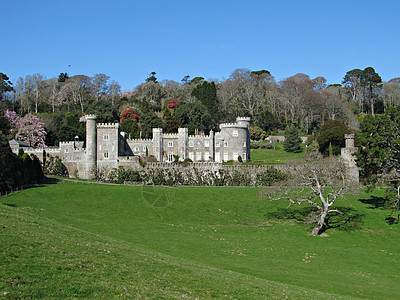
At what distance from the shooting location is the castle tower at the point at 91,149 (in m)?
63.1

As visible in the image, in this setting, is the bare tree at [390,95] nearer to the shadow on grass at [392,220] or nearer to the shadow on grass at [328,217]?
the shadow on grass at [328,217]

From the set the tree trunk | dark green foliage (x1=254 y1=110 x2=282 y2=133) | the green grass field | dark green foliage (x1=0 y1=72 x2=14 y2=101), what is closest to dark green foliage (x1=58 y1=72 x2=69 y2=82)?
dark green foliage (x1=0 y1=72 x2=14 y2=101)

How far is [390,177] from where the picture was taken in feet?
123

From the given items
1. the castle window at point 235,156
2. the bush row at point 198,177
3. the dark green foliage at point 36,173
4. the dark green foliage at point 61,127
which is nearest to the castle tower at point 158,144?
the bush row at point 198,177

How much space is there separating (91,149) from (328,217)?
38.6m

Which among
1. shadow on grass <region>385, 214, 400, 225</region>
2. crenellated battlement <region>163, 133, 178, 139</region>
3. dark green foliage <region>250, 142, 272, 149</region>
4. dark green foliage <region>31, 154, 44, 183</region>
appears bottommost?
shadow on grass <region>385, 214, 400, 225</region>

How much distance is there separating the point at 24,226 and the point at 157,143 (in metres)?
49.1

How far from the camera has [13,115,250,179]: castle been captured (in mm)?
63562

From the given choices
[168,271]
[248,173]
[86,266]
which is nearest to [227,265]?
[168,271]

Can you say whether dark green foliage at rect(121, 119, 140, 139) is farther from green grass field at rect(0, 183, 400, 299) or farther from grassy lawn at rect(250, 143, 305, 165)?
green grass field at rect(0, 183, 400, 299)

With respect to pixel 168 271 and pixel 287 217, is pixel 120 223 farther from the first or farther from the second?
pixel 168 271

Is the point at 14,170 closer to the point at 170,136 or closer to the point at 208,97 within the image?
the point at 170,136

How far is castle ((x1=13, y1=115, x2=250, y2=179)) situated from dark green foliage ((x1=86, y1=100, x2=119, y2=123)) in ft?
50.3

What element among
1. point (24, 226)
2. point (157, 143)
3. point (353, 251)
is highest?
point (157, 143)
